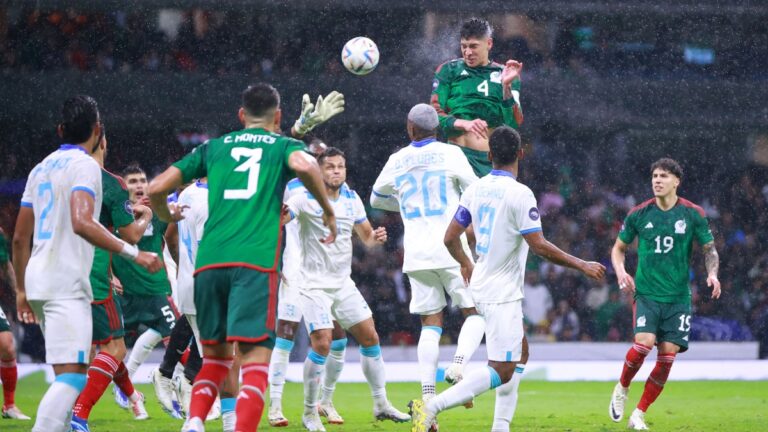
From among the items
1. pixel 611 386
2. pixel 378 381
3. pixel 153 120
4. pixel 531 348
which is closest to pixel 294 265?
pixel 378 381

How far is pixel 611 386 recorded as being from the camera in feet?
44.6

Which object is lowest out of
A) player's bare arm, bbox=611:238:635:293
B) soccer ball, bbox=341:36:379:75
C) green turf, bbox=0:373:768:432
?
green turf, bbox=0:373:768:432

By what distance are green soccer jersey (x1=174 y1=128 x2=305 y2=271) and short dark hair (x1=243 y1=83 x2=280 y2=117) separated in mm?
161

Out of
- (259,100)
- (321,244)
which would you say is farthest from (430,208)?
(259,100)

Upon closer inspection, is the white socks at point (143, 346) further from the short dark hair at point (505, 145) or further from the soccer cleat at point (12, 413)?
the short dark hair at point (505, 145)

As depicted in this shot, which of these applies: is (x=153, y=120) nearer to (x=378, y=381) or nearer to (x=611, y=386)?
(x=611, y=386)

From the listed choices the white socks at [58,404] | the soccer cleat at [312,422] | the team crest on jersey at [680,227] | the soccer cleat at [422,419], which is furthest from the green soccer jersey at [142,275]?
the team crest on jersey at [680,227]

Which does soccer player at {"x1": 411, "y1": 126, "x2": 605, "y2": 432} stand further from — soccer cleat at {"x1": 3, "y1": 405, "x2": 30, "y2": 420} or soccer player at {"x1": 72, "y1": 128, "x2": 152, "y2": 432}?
soccer cleat at {"x1": 3, "y1": 405, "x2": 30, "y2": 420}

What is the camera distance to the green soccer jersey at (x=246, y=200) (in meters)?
5.76

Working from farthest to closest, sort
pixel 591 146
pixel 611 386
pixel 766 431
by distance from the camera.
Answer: pixel 591 146
pixel 611 386
pixel 766 431

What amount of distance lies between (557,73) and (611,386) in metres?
6.00

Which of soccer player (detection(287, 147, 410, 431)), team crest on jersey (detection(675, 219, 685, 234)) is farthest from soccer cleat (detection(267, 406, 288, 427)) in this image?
team crest on jersey (detection(675, 219, 685, 234))

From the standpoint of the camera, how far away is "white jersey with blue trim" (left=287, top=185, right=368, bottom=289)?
8.55 meters

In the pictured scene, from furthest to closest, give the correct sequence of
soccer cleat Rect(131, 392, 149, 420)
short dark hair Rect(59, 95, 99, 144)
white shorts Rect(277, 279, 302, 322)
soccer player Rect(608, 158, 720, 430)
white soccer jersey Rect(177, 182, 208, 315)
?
soccer cleat Rect(131, 392, 149, 420) → soccer player Rect(608, 158, 720, 430) → white shorts Rect(277, 279, 302, 322) → white soccer jersey Rect(177, 182, 208, 315) → short dark hair Rect(59, 95, 99, 144)
